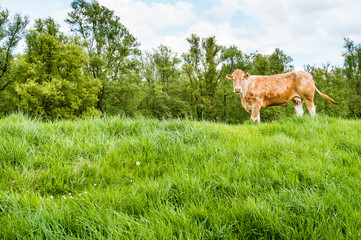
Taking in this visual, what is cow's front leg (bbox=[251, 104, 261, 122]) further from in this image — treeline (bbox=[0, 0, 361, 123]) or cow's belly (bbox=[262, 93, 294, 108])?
treeline (bbox=[0, 0, 361, 123])

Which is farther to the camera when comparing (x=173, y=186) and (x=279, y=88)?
(x=279, y=88)

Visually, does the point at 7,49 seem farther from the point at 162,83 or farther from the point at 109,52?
the point at 162,83

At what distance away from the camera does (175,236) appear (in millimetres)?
1310

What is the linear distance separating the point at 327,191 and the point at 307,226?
71 centimetres

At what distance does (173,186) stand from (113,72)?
2917 cm

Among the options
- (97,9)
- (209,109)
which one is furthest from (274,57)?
(97,9)

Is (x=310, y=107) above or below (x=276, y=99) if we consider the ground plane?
below

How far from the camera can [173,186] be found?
201 cm

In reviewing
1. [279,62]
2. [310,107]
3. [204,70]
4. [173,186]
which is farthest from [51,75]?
[279,62]

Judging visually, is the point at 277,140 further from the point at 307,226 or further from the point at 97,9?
the point at 97,9

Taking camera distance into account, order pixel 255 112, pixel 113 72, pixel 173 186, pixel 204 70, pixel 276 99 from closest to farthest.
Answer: pixel 173 186
pixel 255 112
pixel 276 99
pixel 113 72
pixel 204 70

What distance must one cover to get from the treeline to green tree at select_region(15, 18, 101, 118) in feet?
0.31

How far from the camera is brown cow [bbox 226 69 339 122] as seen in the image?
25.0ft

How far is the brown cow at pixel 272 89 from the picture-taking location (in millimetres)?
7625
